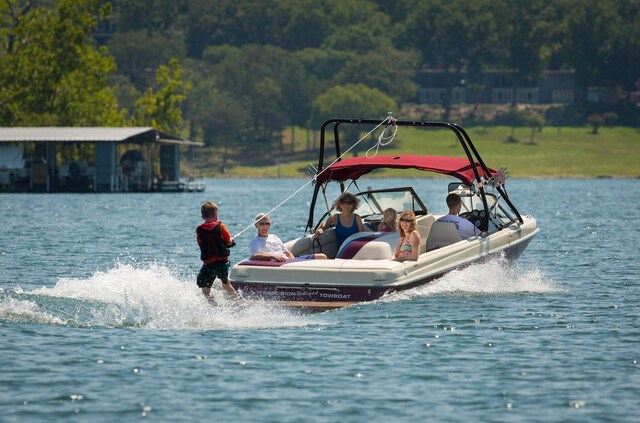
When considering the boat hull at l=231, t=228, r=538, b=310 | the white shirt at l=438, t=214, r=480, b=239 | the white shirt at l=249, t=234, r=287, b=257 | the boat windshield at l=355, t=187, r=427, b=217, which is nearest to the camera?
the boat hull at l=231, t=228, r=538, b=310

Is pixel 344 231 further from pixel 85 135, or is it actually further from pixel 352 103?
pixel 352 103

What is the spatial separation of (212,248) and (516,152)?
140m

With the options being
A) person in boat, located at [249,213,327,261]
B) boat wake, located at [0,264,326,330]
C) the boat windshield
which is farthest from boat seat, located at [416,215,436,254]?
boat wake, located at [0,264,326,330]

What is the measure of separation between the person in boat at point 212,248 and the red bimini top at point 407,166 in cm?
428

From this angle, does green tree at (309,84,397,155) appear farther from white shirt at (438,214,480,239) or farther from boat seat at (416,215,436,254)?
white shirt at (438,214,480,239)

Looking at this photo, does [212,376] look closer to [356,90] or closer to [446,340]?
[446,340]

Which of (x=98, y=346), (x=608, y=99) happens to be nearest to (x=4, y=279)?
(x=98, y=346)

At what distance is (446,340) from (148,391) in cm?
485

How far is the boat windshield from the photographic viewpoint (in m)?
24.5

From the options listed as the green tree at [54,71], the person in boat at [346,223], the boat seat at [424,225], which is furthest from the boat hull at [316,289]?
the green tree at [54,71]

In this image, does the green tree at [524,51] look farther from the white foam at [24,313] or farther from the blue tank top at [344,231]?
the white foam at [24,313]

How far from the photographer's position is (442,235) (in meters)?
21.8

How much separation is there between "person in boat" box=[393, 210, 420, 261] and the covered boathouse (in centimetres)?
6228

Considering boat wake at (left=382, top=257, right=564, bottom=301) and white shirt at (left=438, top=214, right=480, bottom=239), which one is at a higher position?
white shirt at (left=438, top=214, right=480, bottom=239)
